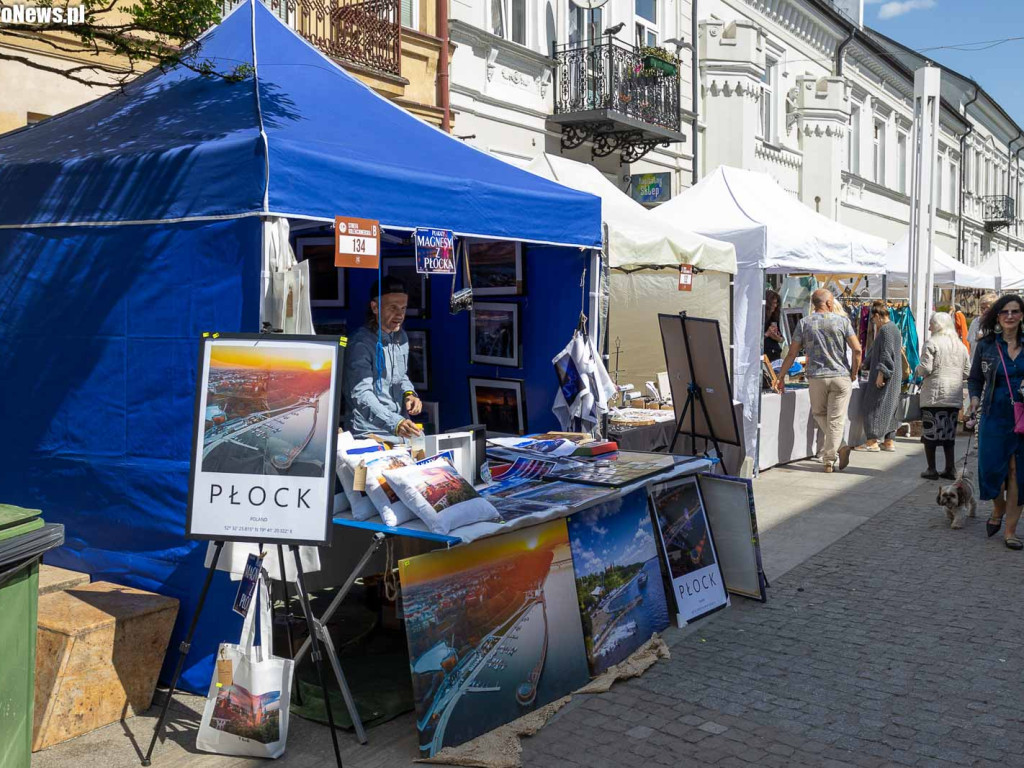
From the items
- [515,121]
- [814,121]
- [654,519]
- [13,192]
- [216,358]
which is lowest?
[654,519]

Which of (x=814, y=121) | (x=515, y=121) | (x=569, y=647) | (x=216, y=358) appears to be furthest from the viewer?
(x=814, y=121)

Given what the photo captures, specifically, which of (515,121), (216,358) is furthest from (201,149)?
(515,121)

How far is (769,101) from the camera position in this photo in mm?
22594

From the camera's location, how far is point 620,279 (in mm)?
11273

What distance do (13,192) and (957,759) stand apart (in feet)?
16.4

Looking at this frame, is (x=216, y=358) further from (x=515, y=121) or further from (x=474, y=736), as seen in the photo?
(x=515, y=121)

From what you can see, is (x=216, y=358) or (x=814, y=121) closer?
(x=216, y=358)

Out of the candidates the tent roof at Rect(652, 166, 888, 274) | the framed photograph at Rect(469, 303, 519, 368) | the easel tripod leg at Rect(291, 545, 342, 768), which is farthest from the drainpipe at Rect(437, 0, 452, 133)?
the easel tripod leg at Rect(291, 545, 342, 768)

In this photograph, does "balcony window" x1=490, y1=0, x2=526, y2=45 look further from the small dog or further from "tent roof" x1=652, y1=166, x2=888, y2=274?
the small dog

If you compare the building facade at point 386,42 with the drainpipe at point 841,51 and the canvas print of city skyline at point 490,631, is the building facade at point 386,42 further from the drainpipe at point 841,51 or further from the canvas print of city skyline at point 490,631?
the drainpipe at point 841,51

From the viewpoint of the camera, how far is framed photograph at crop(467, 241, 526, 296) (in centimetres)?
703

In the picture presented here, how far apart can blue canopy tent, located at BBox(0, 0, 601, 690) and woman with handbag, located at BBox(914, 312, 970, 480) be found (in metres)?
5.81

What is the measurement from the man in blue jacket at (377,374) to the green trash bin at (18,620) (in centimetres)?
222

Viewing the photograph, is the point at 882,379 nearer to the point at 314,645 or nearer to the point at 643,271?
the point at 643,271
